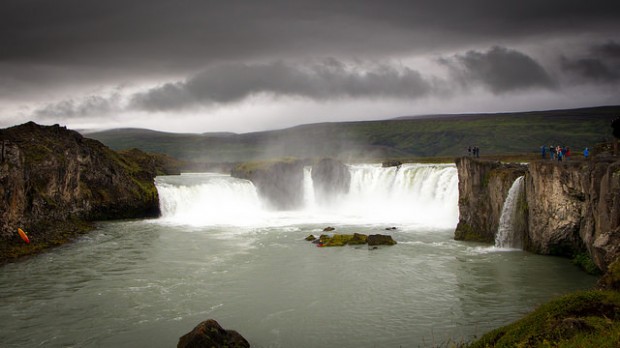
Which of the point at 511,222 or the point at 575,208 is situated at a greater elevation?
the point at 575,208

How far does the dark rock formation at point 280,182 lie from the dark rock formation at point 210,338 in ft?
143

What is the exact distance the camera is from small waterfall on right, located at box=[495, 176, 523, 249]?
29.2 metres

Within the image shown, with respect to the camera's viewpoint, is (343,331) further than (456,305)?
No

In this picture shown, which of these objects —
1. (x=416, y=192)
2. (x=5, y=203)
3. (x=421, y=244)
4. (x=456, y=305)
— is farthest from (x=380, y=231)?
(x=5, y=203)

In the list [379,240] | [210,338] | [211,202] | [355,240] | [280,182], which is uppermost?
[280,182]

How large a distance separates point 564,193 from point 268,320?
1675 cm

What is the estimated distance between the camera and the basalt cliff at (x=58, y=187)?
2909 cm

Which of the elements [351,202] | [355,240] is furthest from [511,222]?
[351,202]

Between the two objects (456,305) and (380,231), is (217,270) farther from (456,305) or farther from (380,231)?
(380,231)

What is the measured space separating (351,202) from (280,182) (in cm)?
897

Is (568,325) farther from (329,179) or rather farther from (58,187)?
(329,179)

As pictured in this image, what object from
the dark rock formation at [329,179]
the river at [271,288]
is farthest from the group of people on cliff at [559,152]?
the dark rock formation at [329,179]

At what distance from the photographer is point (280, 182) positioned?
196ft

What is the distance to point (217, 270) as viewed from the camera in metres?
25.6
